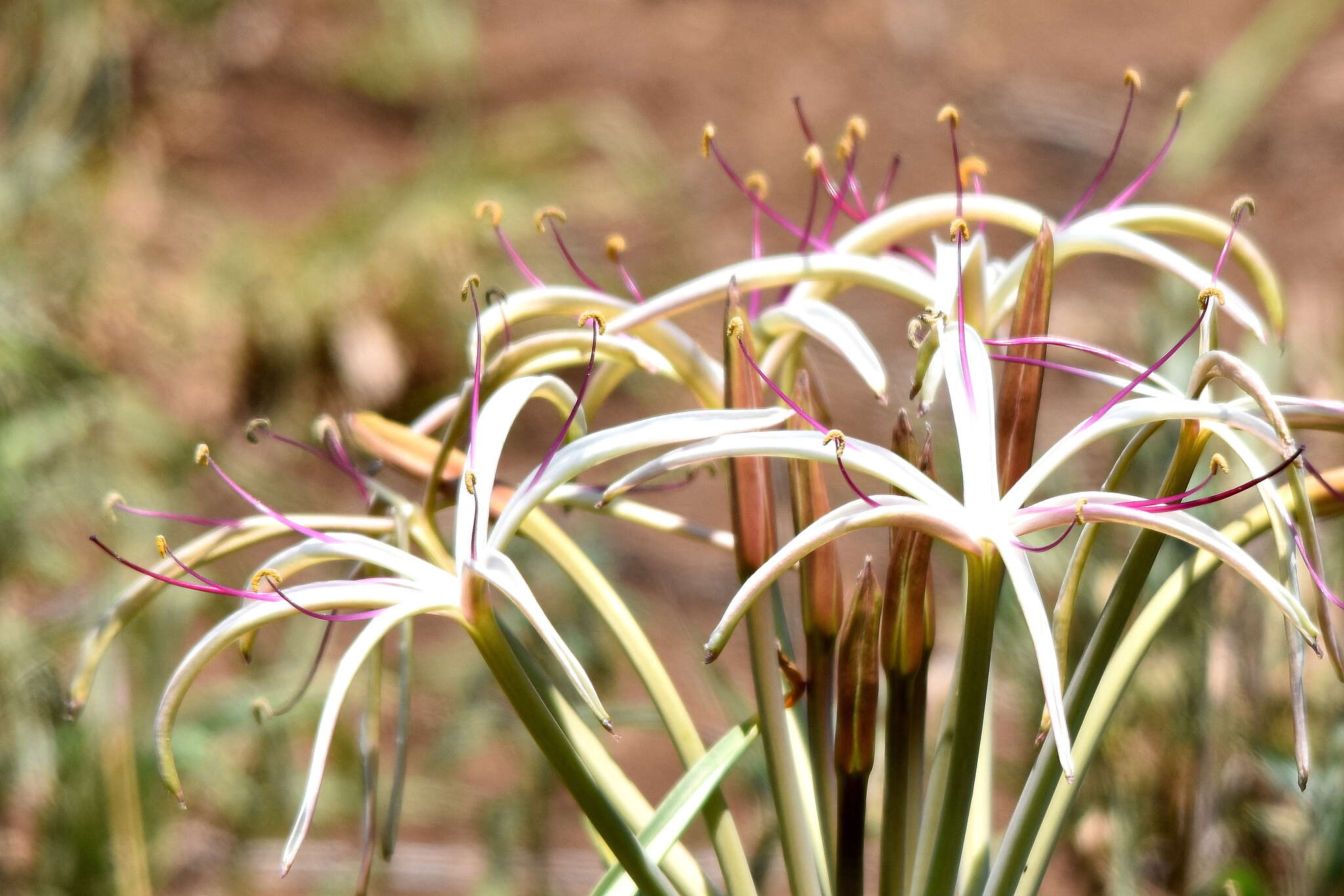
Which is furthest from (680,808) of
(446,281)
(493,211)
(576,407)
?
(446,281)

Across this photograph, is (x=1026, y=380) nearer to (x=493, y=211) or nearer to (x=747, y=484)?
(x=747, y=484)

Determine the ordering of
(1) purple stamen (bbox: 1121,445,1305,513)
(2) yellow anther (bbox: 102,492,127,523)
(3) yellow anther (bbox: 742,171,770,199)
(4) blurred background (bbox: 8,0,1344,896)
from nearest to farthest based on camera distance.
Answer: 1. (1) purple stamen (bbox: 1121,445,1305,513)
2. (2) yellow anther (bbox: 102,492,127,523)
3. (3) yellow anther (bbox: 742,171,770,199)
4. (4) blurred background (bbox: 8,0,1344,896)

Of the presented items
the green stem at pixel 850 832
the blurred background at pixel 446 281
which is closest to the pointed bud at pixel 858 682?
the green stem at pixel 850 832

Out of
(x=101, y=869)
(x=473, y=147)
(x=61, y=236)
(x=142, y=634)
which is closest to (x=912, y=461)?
(x=101, y=869)

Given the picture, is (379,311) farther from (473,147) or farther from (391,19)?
(391,19)

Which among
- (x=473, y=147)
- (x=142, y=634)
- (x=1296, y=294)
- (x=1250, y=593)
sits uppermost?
(x=473, y=147)

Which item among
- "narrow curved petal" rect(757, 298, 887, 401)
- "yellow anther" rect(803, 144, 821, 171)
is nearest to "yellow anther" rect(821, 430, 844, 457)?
"narrow curved petal" rect(757, 298, 887, 401)

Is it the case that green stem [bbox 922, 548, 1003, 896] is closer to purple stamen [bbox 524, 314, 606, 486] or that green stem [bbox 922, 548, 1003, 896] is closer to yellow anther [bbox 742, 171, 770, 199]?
purple stamen [bbox 524, 314, 606, 486]
